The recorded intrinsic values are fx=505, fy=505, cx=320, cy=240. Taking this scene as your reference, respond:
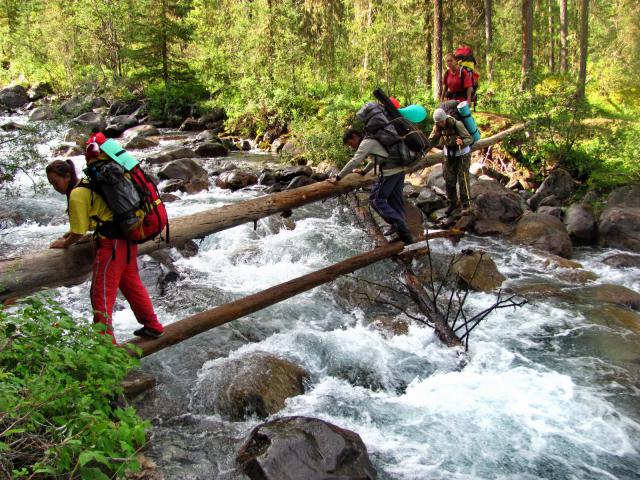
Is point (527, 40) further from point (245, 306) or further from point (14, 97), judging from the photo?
point (14, 97)

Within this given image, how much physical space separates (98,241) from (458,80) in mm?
7712

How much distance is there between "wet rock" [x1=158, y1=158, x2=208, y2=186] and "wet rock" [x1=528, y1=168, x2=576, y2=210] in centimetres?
925

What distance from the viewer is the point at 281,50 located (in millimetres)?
23062

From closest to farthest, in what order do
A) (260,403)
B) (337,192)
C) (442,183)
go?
(260,403) → (337,192) → (442,183)

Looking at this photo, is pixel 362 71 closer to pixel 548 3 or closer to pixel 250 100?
pixel 250 100

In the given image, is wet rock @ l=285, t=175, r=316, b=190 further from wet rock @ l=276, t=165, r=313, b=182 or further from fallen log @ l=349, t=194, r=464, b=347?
fallen log @ l=349, t=194, r=464, b=347

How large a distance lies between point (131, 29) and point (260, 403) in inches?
1225

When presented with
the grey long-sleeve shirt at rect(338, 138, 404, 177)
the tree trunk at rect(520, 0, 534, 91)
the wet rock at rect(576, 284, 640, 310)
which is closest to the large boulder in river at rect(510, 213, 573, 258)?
the wet rock at rect(576, 284, 640, 310)

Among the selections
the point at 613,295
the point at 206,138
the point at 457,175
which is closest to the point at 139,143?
the point at 206,138

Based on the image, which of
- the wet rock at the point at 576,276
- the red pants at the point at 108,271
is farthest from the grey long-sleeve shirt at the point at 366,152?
the wet rock at the point at 576,276

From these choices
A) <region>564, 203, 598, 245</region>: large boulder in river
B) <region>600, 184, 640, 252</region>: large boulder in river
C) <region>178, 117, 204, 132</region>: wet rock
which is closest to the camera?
<region>600, 184, 640, 252</region>: large boulder in river

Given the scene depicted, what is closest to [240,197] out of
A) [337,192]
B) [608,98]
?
[337,192]

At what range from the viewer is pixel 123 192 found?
408 cm

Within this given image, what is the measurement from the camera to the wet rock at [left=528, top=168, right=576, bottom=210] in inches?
492
